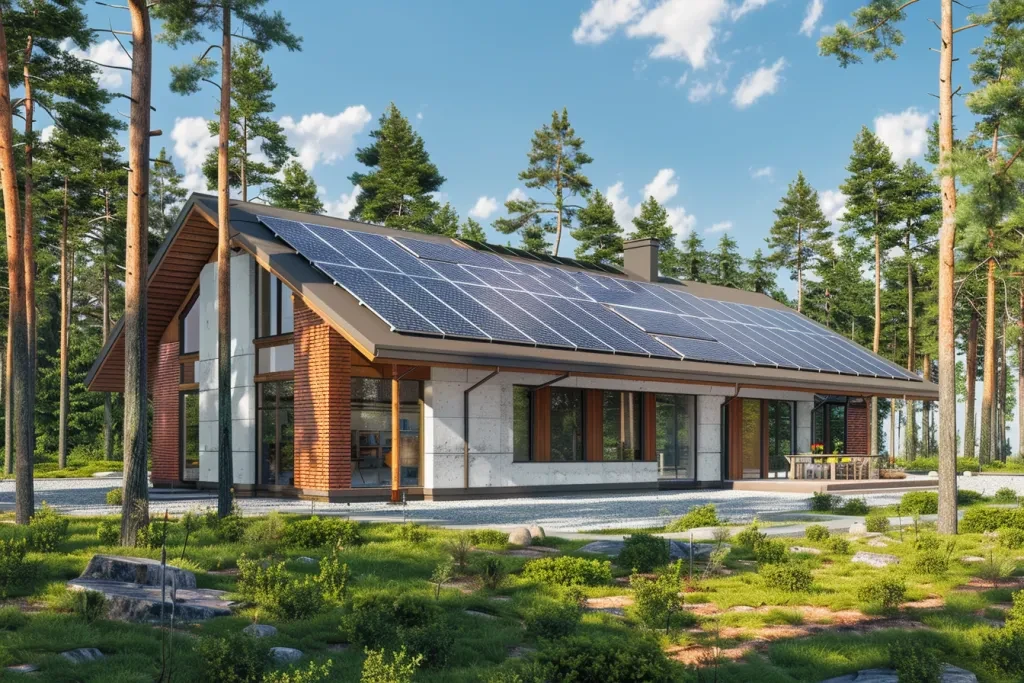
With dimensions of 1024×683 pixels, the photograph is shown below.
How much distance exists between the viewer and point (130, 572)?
29.4 feet

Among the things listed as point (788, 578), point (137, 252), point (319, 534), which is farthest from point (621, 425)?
point (137, 252)

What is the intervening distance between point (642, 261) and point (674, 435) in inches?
317

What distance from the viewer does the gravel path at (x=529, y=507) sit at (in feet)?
53.2

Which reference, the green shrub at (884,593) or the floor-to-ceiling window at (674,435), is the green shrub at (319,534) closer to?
the green shrub at (884,593)

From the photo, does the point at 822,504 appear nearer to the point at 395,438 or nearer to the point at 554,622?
the point at 395,438

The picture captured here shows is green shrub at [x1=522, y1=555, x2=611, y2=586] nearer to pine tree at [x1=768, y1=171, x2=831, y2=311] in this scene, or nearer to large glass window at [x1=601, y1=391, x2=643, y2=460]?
large glass window at [x1=601, y1=391, x2=643, y2=460]

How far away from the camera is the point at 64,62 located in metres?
26.9

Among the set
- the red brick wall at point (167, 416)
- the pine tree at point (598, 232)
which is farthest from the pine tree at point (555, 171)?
the red brick wall at point (167, 416)

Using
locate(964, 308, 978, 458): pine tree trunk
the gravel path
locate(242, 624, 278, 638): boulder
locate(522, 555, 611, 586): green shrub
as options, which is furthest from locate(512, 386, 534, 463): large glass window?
locate(964, 308, 978, 458): pine tree trunk

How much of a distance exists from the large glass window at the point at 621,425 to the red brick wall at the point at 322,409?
6989 mm

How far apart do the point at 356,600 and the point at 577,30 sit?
27035 mm

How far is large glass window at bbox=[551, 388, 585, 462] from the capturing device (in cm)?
2297

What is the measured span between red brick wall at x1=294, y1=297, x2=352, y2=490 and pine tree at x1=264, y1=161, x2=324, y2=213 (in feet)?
107

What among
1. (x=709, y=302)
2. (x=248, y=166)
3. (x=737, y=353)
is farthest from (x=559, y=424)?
(x=248, y=166)
